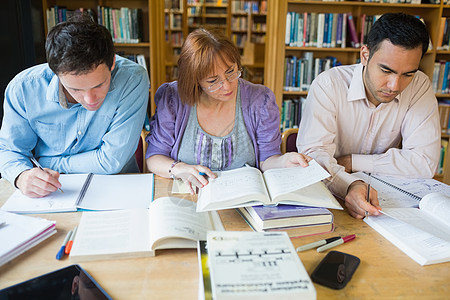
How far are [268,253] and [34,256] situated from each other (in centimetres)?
55

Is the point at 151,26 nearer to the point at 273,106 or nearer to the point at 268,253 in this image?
the point at 273,106

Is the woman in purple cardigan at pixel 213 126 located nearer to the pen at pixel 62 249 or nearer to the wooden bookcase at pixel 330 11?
the pen at pixel 62 249

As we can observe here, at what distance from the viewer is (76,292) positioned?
0.71m

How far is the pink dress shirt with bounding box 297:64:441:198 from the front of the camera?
1.52 metres

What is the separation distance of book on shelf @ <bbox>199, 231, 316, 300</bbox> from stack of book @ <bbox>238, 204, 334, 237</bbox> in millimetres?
158

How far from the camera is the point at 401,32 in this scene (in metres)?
1.38

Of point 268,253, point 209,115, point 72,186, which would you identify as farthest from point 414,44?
point 72,186

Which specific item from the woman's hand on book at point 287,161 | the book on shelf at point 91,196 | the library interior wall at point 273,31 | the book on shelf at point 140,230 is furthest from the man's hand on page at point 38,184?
the library interior wall at point 273,31

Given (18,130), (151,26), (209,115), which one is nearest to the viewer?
(18,130)

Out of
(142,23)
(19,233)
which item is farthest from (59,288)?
(142,23)

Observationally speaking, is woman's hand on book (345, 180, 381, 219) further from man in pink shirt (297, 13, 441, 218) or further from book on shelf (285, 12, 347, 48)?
book on shelf (285, 12, 347, 48)

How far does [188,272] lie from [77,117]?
2.88ft

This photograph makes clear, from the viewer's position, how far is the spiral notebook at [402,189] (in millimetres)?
1136

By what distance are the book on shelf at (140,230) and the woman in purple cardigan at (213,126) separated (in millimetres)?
397
